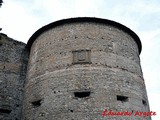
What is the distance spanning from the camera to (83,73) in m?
9.59

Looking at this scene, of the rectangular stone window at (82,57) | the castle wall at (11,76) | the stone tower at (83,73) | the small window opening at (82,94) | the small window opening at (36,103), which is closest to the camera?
the stone tower at (83,73)

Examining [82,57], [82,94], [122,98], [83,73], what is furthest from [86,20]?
[122,98]

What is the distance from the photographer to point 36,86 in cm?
1034

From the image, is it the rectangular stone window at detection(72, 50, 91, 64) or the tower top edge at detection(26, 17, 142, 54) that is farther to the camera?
the tower top edge at detection(26, 17, 142, 54)

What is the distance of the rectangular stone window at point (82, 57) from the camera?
32.7ft

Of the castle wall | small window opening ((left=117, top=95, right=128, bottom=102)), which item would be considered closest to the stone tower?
small window opening ((left=117, top=95, right=128, bottom=102))

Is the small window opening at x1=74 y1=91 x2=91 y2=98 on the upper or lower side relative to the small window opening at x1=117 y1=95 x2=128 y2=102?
upper

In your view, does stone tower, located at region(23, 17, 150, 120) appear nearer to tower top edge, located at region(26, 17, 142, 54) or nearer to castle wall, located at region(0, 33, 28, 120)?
tower top edge, located at region(26, 17, 142, 54)

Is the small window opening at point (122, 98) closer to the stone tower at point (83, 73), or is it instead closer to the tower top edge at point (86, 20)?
the stone tower at point (83, 73)

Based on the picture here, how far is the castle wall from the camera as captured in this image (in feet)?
36.0

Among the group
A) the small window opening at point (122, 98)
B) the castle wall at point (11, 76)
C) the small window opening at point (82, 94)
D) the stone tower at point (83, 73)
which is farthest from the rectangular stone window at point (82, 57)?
the castle wall at point (11, 76)

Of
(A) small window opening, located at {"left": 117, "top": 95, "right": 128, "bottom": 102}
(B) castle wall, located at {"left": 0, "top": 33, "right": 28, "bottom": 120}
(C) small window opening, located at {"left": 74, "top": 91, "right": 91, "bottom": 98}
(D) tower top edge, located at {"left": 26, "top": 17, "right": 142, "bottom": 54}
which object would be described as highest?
(D) tower top edge, located at {"left": 26, "top": 17, "right": 142, "bottom": 54}

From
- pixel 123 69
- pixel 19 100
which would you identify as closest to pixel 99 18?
pixel 123 69

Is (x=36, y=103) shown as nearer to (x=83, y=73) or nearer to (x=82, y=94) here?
(x=82, y=94)
